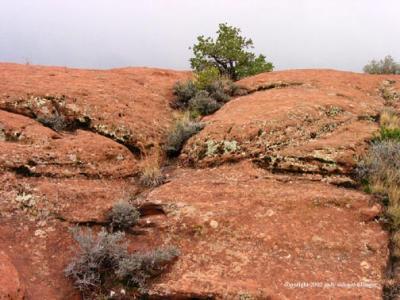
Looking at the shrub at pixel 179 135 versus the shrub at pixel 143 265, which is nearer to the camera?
the shrub at pixel 143 265

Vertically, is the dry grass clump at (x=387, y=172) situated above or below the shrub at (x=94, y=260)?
above

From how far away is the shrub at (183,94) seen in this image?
904cm

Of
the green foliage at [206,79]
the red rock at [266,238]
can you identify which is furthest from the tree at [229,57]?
the red rock at [266,238]

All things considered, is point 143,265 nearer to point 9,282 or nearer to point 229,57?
point 9,282

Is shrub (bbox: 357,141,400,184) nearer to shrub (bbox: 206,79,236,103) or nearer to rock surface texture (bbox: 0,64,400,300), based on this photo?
rock surface texture (bbox: 0,64,400,300)

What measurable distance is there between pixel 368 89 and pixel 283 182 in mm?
5061

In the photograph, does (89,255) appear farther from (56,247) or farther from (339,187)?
(339,187)

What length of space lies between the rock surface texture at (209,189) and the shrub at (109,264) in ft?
0.46

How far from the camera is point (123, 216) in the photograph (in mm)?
4965

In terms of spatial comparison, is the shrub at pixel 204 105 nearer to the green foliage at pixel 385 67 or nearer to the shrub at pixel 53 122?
the shrub at pixel 53 122

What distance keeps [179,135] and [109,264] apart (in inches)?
125

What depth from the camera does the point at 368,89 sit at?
31.0 feet

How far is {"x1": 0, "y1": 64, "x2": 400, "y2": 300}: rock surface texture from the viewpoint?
4.16 metres

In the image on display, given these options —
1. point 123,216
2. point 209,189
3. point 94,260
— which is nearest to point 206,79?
point 209,189
